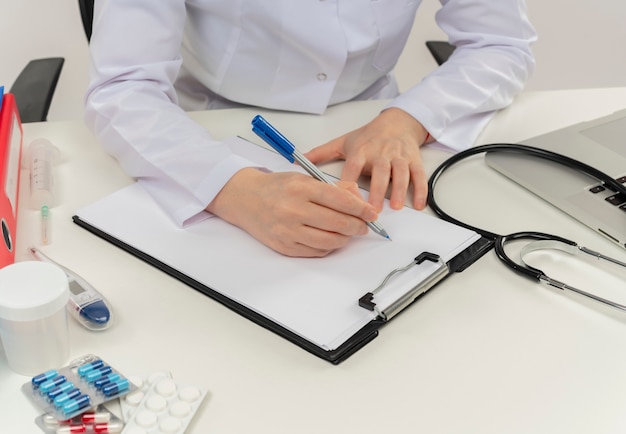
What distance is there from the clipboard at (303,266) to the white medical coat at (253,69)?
1.7 inches

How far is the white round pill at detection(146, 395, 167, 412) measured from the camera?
582mm

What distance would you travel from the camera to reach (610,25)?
2.20 m

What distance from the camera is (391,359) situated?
66cm

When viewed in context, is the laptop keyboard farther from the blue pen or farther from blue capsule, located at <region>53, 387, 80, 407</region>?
blue capsule, located at <region>53, 387, 80, 407</region>

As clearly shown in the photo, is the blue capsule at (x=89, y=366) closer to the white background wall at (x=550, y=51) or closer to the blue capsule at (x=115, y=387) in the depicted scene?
the blue capsule at (x=115, y=387)

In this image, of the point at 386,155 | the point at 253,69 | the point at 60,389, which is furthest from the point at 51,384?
the point at 253,69

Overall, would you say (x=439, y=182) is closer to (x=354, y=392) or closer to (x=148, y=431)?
(x=354, y=392)

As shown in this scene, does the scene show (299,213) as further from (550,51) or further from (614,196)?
(550,51)

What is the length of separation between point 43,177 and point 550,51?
181 centimetres

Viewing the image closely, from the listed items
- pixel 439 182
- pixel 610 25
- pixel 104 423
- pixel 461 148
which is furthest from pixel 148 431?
pixel 610 25

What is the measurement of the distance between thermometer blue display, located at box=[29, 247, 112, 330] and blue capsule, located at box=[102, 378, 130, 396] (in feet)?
0.31

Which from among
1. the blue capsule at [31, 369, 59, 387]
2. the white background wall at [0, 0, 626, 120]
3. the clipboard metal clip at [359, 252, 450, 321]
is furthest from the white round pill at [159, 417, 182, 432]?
the white background wall at [0, 0, 626, 120]

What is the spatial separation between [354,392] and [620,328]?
0.29 metres

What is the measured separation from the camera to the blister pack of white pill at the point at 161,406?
0.57 metres
